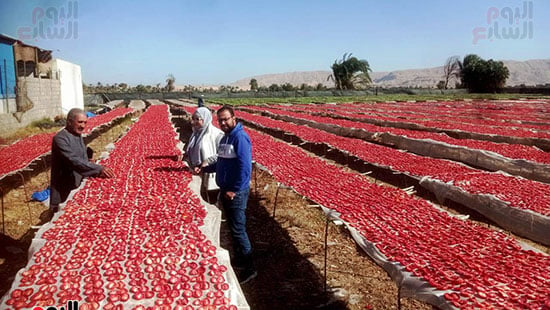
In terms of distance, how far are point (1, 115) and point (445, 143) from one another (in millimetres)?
18296

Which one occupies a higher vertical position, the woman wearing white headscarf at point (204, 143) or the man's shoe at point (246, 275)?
the woman wearing white headscarf at point (204, 143)

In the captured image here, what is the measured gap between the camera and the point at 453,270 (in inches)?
154

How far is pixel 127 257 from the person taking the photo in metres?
3.68

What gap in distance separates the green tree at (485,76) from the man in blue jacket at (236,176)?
6870cm

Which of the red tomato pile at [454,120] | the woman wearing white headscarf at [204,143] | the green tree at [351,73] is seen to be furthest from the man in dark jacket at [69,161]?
the green tree at [351,73]

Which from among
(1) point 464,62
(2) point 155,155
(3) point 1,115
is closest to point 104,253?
(2) point 155,155

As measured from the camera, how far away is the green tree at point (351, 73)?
219 ft

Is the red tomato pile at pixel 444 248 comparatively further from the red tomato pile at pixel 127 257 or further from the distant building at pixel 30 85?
the distant building at pixel 30 85

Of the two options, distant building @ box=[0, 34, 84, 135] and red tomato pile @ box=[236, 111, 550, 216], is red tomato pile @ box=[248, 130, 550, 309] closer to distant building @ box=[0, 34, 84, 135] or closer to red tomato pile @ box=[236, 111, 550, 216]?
red tomato pile @ box=[236, 111, 550, 216]

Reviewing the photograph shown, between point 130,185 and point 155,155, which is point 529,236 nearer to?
point 130,185

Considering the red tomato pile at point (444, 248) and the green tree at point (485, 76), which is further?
the green tree at point (485, 76)

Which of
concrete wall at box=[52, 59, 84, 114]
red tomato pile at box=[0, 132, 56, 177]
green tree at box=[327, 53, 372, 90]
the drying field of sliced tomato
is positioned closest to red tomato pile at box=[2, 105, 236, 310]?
the drying field of sliced tomato

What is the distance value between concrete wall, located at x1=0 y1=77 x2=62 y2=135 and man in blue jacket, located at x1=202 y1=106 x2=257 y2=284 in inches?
635

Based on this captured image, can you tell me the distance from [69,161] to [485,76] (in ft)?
231
